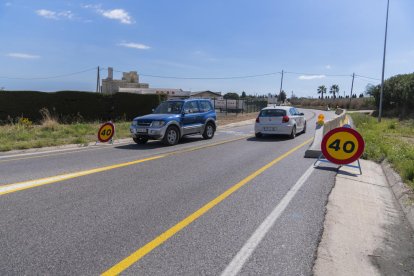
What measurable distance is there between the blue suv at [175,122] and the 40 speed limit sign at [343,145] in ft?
22.1

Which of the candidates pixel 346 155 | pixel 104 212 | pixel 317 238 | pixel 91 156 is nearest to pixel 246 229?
pixel 317 238

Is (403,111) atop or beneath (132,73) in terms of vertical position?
beneath

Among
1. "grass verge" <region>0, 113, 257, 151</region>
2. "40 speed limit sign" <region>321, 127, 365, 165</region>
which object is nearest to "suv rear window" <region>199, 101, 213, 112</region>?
"grass verge" <region>0, 113, 257, 151</region>

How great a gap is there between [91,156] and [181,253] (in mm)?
7826

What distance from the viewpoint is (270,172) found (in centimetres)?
923

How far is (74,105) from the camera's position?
87.1 feet

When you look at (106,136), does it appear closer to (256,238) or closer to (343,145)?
(343,145)

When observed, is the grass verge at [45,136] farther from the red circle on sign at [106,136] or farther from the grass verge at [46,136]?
the red circle on sign at [106,136]

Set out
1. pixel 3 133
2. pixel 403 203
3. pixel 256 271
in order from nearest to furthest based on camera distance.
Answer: pixel 256 271 → pixel 403 203 → pixel 3 133

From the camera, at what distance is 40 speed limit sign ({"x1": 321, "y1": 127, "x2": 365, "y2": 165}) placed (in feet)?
29.9

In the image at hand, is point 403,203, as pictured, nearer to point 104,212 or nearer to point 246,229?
point 246,229

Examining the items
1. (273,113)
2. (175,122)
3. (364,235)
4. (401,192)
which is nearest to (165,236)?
(364,235)

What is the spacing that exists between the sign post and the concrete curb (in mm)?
780

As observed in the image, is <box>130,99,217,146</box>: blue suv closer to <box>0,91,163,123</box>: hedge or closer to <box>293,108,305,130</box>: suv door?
<box>293,108,305,130</box>: suv door
